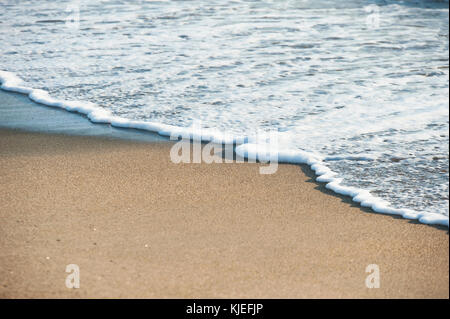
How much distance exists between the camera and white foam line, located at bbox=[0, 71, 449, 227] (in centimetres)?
328

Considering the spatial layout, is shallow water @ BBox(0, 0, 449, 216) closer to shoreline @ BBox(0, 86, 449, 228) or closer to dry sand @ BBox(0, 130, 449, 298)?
shoreline @ BBox(0, 86, 449, 228)

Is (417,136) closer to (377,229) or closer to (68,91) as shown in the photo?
(377,229)

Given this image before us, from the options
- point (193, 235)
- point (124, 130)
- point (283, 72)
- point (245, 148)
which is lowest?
point (193, 235)

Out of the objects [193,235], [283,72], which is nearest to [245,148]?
[193,235]

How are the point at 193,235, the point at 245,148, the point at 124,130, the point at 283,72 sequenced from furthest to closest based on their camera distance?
the point at 283,72 < the point at 124,130 < the point at 245,148 < the point at 193,235

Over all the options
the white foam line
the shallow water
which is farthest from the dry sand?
the shallow water

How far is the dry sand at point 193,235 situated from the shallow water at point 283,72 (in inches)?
19.4

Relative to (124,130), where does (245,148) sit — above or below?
below

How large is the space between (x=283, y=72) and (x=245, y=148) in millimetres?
1985

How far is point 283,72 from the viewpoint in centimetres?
602

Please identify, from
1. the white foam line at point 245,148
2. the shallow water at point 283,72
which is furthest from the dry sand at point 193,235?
the shallow water at point 283,72

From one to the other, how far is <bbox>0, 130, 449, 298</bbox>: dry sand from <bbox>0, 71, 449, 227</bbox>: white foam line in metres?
0.07

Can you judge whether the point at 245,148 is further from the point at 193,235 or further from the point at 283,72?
the point at 283,72
